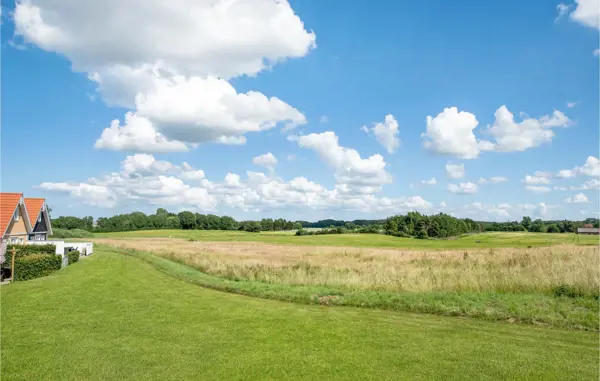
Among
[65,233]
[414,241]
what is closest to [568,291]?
[414,241]

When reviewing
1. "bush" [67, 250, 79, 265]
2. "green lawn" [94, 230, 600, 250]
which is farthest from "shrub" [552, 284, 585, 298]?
"green lawn" [94, 230, 600, 250]

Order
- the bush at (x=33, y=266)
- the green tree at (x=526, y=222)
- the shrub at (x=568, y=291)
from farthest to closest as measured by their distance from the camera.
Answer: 1. the green tree at (x=526, y=222)
2. the bush at (x=33, y=266)
3. the shrub at (x=568, y=291)

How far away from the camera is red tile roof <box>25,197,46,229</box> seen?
1597 inches

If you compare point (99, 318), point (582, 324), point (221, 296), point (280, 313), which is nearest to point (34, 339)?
point (99, 318)

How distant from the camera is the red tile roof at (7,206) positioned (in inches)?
1183

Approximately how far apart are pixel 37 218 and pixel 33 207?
4.28ft

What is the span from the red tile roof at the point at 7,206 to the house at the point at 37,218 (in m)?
7.64

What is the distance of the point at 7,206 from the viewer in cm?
3189

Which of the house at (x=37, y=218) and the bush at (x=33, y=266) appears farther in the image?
the house at (x=37, y=218)

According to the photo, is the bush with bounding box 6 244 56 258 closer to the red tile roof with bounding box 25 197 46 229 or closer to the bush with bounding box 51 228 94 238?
the red tile roof with bounding box 25 197 46 229

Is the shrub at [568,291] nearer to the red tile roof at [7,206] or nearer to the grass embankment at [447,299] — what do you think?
the grass embankment at [447,299]

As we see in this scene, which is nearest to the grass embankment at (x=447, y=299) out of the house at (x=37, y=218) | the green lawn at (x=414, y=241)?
the house at (x=37, y=218)

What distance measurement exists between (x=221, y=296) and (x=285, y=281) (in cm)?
491

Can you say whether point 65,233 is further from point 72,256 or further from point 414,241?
point 414,241
